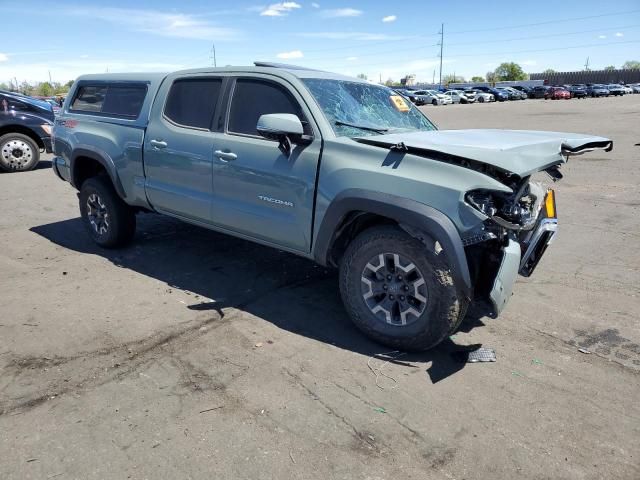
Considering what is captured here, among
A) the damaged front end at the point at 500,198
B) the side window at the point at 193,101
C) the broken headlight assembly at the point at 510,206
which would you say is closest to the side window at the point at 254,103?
the side window at the point at 193,101

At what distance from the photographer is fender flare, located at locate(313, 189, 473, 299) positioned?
3104 mm

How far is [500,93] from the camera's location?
5706 cm

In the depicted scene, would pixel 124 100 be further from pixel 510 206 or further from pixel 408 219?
pixel 510 206

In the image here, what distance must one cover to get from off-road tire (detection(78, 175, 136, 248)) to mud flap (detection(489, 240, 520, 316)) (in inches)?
162

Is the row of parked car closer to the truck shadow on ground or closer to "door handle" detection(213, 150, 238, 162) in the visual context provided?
the truck shadow on ground

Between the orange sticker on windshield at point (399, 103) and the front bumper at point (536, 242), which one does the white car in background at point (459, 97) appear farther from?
the front bumper at point (536, 242)

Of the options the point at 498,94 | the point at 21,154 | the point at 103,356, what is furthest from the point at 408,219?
the point at 498,94

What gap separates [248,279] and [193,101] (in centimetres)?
175

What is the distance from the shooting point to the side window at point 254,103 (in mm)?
4047

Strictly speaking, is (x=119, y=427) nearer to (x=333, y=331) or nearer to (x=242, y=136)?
(x=333, y=331)

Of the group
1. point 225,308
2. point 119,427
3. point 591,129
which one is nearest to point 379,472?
point 119,427

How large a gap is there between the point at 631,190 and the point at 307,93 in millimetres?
7095

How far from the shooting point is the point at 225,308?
13.9 feet

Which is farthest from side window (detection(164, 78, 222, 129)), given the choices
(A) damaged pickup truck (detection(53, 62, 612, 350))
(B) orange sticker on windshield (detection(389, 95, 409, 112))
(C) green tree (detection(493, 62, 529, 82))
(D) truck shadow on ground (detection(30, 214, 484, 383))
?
(C) green tree (detection(493, 62, 529, 82))
